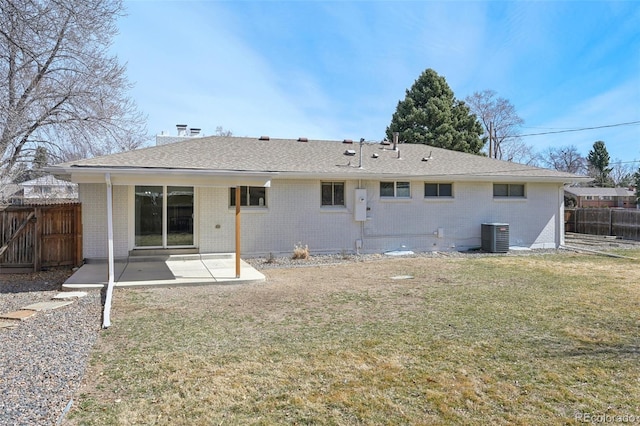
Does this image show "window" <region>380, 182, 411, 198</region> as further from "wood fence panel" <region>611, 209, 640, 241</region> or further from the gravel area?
"wood fence panel" <region>611, 209, 640, 241</region>

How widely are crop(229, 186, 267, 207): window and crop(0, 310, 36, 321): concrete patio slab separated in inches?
250

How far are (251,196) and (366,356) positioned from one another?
330 inches

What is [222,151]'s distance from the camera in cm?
1276

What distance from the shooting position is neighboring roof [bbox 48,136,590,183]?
10.6m

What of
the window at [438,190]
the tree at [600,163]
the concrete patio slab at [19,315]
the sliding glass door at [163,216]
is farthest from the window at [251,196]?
the tree at [600,163]

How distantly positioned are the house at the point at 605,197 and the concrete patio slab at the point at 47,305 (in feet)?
169

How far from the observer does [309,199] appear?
12.5m

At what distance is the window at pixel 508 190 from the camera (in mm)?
14695

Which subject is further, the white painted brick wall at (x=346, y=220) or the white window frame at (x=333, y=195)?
the white window frame at (x=333, y=195)

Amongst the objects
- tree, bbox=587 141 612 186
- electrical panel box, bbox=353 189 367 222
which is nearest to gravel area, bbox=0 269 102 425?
electrical panel box, bbox=353 189 367 222

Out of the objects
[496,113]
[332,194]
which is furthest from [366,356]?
[496,113]

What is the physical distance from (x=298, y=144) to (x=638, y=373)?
12824mm

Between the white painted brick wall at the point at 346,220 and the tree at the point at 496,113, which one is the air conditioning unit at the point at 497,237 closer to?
the white painted brick wall at the point at 346,220

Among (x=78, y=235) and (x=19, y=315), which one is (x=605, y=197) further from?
(x=19, y=315)
